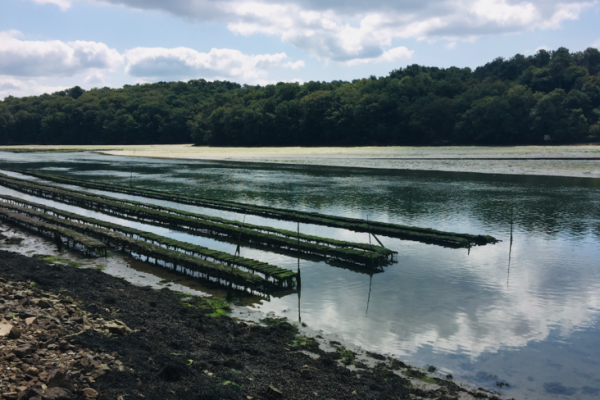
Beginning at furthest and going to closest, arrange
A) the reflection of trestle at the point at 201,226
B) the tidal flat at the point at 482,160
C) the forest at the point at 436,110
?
the forest at the point at 436,110 → the tidal flat at the point at 482,160 → the reflection of trestle at the point at 201,226

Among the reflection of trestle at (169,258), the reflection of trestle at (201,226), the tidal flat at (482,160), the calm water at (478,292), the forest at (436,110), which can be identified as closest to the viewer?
the calm water at (478,292)

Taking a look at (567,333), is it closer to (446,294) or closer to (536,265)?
(446,294)

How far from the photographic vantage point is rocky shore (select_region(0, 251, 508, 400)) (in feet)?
36.0

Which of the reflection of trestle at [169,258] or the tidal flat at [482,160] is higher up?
the tidal flat at [482,160]

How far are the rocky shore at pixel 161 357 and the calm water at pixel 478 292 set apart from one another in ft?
6.76

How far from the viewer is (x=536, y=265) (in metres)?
27.1

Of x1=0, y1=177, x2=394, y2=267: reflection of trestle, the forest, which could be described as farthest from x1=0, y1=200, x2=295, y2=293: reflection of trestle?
the forest

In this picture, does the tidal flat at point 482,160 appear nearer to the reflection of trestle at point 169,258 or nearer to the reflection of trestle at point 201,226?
the reflection of trestle at point 201,226

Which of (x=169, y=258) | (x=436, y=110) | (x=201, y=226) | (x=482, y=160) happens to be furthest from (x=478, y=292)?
(x=436, y=110)

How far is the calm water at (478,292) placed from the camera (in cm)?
1568

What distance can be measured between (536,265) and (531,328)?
10.0 meters

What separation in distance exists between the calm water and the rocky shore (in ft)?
6.76

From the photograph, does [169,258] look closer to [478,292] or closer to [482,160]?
[478,292]

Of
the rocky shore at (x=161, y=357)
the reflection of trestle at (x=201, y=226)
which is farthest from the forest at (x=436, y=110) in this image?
the rocky shore at (x=161, y=357)
